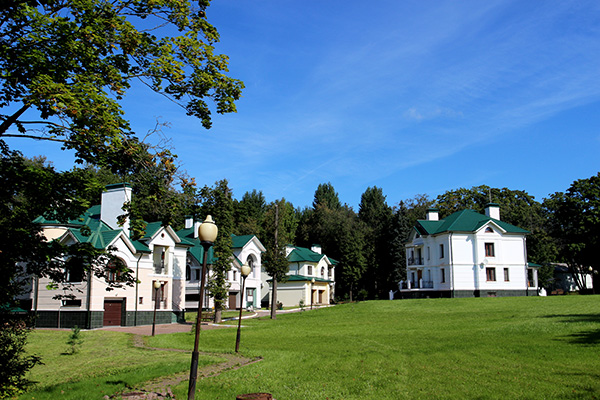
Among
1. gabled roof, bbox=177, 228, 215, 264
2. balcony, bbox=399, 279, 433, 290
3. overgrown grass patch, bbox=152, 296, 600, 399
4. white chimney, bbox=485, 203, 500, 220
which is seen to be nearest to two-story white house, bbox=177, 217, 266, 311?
gabled roof, bbox=177, 228, 215, 264

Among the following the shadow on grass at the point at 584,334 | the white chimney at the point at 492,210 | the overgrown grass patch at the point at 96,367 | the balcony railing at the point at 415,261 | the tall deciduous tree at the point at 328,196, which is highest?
the tall deciduous tree at the point at 328,196

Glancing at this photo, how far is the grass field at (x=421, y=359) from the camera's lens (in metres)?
10.5

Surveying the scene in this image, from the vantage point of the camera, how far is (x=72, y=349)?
20062 millimetres

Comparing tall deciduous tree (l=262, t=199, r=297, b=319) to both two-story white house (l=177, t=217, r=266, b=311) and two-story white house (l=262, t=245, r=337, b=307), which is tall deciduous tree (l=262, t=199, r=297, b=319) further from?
two-story white house (l=262, t=245, r=337, b=307)

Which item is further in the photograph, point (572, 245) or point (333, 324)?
point (572, 245)

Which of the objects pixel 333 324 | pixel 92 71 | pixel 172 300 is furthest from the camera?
pixel 172 300

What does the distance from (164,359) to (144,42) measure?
10660 mm

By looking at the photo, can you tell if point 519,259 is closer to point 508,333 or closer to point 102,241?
point 508,333

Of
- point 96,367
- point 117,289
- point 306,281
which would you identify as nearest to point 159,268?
point 117,289

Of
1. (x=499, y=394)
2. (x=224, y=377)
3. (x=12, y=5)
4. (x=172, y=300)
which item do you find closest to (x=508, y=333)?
(x=499, y=394)

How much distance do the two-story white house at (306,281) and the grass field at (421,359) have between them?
3024cm

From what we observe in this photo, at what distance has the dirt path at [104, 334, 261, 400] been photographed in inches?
402

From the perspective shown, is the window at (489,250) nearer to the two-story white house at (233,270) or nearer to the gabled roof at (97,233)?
the two-story white house at (233,270)

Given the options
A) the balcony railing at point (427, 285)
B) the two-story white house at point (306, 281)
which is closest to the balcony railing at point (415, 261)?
the balcony railing at point (427, 285)
